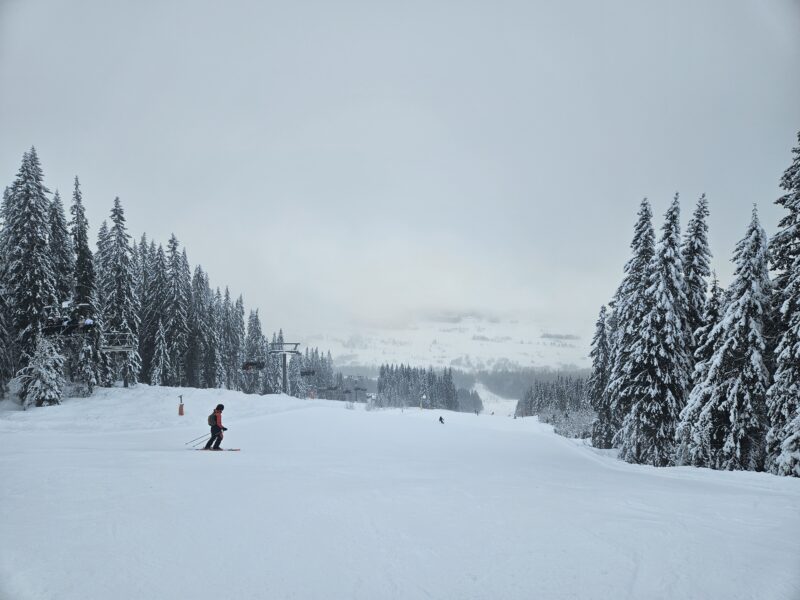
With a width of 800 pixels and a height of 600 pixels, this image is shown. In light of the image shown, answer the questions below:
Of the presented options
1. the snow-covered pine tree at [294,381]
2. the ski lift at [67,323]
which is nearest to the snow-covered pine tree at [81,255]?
the ski lift at [67,323]

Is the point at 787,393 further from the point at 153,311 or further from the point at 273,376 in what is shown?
the point at 273,376

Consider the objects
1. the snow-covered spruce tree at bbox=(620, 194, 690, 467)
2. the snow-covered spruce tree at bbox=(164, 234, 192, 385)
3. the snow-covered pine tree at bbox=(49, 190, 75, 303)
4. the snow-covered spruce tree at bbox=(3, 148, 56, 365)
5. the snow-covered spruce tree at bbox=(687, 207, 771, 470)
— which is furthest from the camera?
the snow-covered spruce tree at bbox=(164, 234, 192, 385)

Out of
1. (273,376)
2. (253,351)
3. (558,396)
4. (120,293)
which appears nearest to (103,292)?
(120,293)

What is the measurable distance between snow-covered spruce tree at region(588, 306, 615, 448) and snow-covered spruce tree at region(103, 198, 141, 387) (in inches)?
1650

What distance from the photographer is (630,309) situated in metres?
23.8

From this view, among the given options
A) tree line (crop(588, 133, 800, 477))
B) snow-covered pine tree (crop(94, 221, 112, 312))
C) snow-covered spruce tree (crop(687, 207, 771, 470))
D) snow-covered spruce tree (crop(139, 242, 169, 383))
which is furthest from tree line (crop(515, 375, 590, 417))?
snow-covered pine tree (crop(94, 221, 112, 312))

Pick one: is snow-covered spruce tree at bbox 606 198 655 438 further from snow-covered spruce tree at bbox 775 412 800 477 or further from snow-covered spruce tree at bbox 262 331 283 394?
snow-covered spruce tree at bbox 262 331 283 394

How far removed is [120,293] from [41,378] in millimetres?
13393

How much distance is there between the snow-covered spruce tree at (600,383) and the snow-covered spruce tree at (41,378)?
40.4 meters

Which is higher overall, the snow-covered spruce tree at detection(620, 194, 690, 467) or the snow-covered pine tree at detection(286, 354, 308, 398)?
the snow-covered spruce tree at detection(620, 194, 690, 467)

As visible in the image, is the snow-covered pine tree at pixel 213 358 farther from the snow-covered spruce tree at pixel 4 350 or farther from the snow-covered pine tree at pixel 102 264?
the snow-covered spruce tree at pixel 4 350

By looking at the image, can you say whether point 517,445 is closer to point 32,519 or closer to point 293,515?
point 293,515

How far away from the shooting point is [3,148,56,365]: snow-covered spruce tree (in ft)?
84.0

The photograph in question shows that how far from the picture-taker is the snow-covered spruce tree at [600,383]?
34.8 metres
